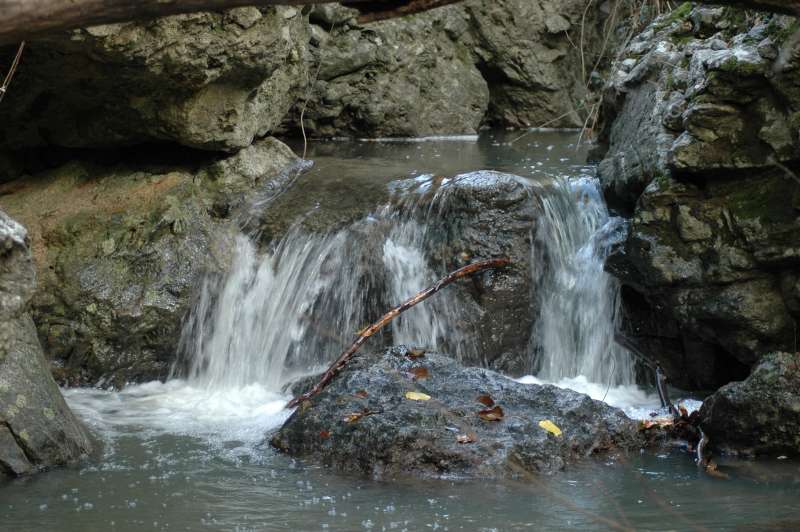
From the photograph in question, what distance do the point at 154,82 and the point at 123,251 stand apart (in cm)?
118

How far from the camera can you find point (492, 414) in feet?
15.9

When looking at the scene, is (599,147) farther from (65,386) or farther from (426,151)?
(65,386)

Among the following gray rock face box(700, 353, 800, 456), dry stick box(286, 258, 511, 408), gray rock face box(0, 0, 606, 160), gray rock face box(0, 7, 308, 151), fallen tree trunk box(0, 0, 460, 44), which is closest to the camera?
fallen tree trunk box(0, 0, 460, 44)

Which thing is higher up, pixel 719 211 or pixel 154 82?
pixel 154 82

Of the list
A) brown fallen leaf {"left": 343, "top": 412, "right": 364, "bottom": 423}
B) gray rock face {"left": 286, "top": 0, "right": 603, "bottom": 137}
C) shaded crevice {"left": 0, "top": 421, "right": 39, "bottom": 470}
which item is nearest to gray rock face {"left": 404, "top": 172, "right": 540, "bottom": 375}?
brown fallen leaf {"left": 343, "top": 412, "right": 364, "bottom": 423}

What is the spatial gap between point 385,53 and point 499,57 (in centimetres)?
196

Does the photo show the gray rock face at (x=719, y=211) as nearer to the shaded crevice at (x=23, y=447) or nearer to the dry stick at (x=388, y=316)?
the dry stick at (x=388, y=316)

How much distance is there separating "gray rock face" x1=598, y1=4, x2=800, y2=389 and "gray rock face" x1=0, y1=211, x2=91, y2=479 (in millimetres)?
3415

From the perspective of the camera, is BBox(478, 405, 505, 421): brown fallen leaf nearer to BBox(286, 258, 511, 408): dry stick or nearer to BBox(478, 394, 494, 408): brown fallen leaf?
BBox(478, 394, 494, 408): brown fallen leaf

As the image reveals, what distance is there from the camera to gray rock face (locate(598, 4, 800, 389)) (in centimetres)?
528

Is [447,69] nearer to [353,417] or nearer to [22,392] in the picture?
[353,417]

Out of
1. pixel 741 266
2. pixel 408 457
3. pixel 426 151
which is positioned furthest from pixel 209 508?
pixel 426 151

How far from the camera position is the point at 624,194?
6.58 metres

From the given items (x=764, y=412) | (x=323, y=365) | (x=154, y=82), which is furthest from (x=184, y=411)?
(x=764, y=412)
